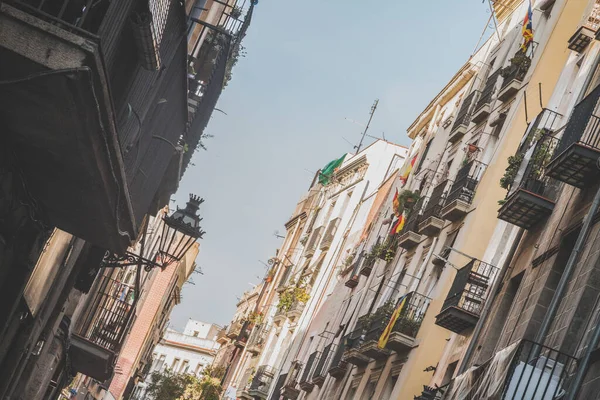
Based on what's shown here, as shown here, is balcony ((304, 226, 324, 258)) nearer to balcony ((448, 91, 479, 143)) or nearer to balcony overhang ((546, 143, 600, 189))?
balcony ((448, 91, 479, 143))

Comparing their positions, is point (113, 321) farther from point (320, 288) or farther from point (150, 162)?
point (320, 288)

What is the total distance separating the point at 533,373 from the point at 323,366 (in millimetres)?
27258

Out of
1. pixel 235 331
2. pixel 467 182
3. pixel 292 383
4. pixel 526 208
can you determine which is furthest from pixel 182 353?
pixel 526 208

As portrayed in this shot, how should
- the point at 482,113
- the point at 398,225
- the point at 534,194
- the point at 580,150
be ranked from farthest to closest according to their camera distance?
the point at 398,225 < the point at 482,113 < the point at 534,194 < the point at 580,150

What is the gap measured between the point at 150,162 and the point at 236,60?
6.81 meters

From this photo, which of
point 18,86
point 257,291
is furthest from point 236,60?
point 257,291

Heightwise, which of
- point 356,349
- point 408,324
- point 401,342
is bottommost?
point 356,349

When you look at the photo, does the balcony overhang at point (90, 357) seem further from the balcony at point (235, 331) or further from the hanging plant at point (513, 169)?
the balcony at point (235, 331)

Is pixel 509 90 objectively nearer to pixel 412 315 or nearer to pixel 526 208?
pixel 412 315

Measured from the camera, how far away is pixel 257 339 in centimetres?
6275

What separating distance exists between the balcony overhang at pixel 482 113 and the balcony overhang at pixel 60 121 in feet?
52.7

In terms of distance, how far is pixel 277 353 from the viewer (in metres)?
56.6

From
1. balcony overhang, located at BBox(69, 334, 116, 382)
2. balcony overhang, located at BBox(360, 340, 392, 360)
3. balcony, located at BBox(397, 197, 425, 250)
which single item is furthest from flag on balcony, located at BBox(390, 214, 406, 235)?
balcony overhang, located at BBox(69, 334, 116, 382)

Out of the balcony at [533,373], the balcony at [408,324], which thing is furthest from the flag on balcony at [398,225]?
the balcony at [533,373]
